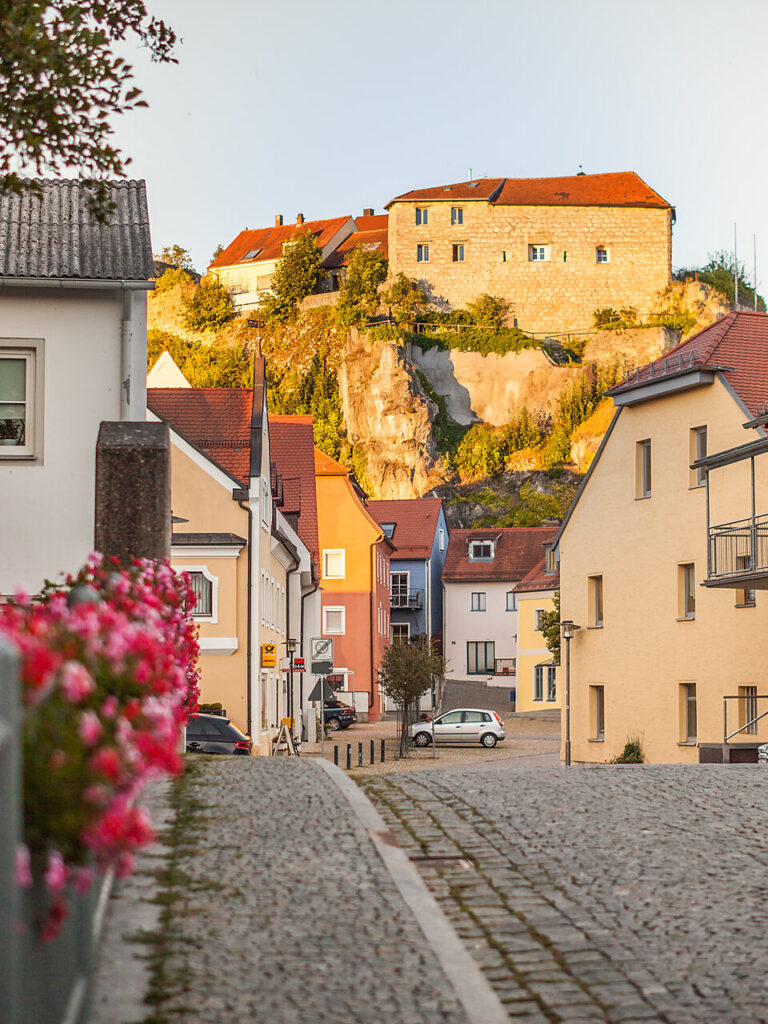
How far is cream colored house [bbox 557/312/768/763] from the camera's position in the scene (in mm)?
33719

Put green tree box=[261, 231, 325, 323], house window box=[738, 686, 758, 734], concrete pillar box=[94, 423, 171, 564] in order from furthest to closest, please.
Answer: green tree box=[261, 231, 325, 323] < house window box=[738, 686, 758, 734] < concrete pillar box=[94, 423, 171, 564]

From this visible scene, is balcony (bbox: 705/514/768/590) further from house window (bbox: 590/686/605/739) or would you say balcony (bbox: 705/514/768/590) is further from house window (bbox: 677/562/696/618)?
house window (bbox: 590/686/605/739)

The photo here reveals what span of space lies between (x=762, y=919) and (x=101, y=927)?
10.9ft

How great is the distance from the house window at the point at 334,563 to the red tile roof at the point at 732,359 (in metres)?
30.5

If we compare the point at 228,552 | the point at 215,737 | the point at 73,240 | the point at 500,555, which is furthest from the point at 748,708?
the point at 500,555

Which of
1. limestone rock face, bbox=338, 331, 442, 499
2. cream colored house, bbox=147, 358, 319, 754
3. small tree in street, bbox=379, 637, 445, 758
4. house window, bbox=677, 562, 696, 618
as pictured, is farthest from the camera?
limestone rock face, bbox=338, 331, 442, 499

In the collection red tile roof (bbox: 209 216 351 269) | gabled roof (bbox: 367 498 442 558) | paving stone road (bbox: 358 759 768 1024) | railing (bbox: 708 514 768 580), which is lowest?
paving stone road (bbox: 358 759 768 1024)

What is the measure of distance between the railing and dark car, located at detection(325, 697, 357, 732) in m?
26.1

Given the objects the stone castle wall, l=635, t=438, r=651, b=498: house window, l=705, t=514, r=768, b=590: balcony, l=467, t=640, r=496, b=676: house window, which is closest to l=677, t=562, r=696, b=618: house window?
l=705, t=514, r=768, b=590: balcony

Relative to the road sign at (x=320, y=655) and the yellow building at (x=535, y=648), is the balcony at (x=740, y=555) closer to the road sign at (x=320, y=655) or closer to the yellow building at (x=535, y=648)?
the road sign at (x=320, y=655)

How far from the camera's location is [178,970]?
18.7 feet

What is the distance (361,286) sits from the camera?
115m

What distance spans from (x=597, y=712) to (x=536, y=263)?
81201mm

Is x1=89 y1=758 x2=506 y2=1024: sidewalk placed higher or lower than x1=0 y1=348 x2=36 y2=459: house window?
lower
